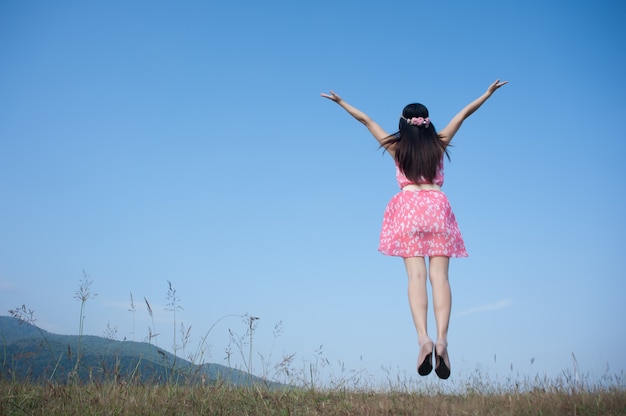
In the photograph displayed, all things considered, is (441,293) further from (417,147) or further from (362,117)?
(362,117)

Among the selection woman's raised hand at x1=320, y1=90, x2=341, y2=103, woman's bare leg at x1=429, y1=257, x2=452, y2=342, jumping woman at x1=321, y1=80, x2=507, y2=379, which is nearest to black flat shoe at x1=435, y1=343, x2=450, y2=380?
jumping woman at x1=321, y1=80, x2=507, y2=379

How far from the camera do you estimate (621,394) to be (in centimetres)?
509

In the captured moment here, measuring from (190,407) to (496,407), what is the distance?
2.92m

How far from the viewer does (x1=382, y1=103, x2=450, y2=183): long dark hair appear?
6.67m

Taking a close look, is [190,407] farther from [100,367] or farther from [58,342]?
[58,342]

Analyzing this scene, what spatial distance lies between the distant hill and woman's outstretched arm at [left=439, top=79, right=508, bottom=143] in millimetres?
3880

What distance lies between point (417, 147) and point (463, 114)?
36.0 inches

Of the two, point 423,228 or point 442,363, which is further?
point 423,228

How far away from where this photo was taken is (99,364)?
604cm

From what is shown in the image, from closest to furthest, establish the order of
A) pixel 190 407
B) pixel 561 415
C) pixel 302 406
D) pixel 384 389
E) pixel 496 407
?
Answer: pixel 561 415 → pixel 496 407 → pixel 190 407 → pixel 302 406 → pixel 384 389

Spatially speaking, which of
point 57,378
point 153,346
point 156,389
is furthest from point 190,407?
point 57,378

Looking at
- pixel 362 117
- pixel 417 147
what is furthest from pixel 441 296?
pixel 362 117

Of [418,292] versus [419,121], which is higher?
[419,121]

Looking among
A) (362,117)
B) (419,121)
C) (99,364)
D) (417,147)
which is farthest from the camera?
(362,117)
